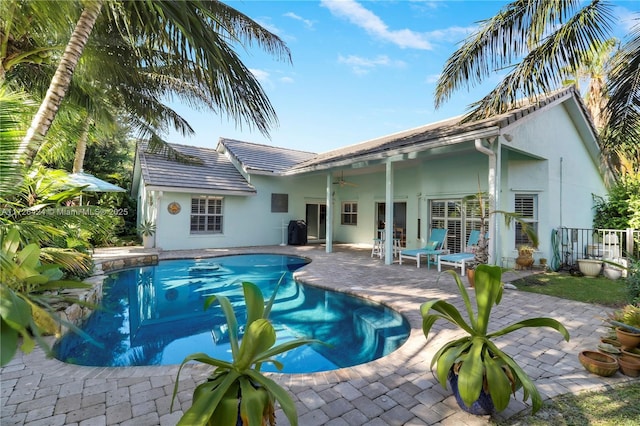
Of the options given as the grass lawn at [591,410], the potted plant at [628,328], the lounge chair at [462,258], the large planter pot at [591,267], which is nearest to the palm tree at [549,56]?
the large planter pot at [591,267]

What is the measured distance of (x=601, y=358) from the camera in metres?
3.53

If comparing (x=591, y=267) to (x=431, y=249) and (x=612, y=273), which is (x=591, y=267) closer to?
(x=612, y=273)

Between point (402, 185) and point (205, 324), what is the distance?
10.1 m

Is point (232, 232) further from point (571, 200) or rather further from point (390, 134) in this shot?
point (571, 200)

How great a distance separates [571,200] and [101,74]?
47.8 feet

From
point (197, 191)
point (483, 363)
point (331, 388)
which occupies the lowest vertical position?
point (331, 388)

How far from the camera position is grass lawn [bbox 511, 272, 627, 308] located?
6.47m

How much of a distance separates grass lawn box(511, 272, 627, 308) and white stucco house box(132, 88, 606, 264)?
111 centimetres

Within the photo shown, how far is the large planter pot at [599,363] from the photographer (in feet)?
11.0

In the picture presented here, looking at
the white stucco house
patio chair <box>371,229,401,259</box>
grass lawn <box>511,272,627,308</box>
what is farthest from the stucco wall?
grass lawn <box>511,272,627,308</box>

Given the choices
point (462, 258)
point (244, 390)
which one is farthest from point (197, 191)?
point (244, 390)

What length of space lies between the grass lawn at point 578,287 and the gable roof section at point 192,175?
11.8 m

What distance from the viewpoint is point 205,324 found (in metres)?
6.02

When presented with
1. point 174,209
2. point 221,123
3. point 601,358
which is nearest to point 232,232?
point 174,209
